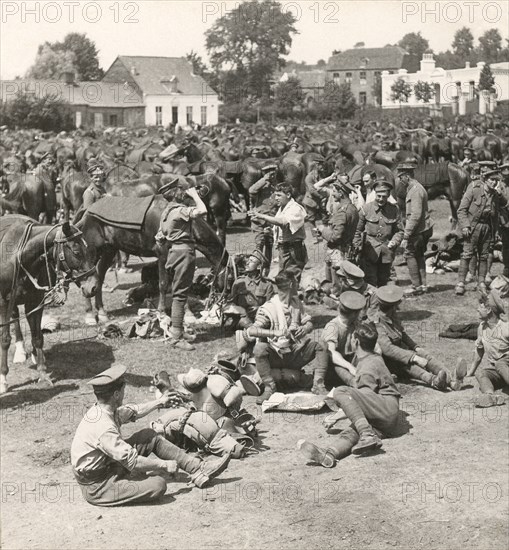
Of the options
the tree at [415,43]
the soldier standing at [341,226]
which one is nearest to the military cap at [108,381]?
the soldier standing at [341,226]

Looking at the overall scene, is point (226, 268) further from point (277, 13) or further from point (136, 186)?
point (277, 13)

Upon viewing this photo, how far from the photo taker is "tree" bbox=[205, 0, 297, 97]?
57969mm

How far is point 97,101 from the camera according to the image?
6806cm

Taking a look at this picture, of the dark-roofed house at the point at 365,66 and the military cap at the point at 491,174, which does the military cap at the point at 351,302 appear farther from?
the dark-roofed house at the point at 365,66

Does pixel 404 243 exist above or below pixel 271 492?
above

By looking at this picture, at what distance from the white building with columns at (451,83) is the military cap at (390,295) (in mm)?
61332

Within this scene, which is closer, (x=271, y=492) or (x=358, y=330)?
(x=271, y=492)

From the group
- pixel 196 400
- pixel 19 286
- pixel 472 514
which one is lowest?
pixel 472 514

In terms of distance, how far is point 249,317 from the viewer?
43.4 feet

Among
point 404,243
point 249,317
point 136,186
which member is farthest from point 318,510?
point 136,186

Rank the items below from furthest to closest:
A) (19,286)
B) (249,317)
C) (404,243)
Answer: (404,243)
(249,317)
(19,286)

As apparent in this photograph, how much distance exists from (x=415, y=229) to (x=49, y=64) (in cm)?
6945

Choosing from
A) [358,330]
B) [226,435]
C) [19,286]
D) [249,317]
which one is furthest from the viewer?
[249,317]

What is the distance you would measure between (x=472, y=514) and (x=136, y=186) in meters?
11.3
